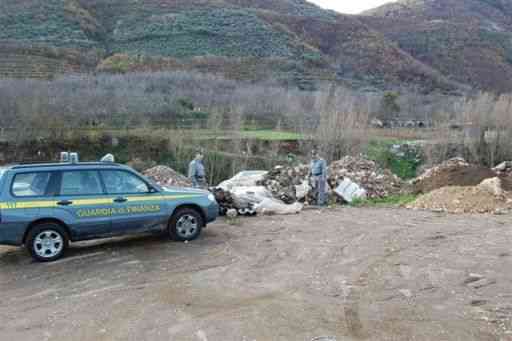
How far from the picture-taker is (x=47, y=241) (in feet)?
26.4

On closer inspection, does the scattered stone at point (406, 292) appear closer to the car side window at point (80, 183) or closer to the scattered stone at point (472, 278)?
the scattered stone at point (472, 278)

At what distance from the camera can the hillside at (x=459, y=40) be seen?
282ft

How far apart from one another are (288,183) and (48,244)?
10.3 metres

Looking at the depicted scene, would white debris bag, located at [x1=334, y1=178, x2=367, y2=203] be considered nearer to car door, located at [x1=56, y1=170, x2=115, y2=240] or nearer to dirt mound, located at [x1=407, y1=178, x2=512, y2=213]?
dirt mound, located at [x1=407, y1=178, x2=512, y2=213]

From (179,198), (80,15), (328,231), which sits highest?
(80,15)

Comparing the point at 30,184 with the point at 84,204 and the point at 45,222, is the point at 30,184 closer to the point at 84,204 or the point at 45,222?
the point at 45,222

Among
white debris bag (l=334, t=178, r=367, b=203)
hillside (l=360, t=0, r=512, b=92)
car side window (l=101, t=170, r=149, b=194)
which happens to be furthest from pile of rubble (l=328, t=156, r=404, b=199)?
hillside (l=360, t=0, r=512, b=92)

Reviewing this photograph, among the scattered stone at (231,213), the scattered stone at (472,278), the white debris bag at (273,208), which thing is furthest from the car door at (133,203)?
the scattered stone at (472,278)

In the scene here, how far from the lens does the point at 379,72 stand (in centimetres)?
7556

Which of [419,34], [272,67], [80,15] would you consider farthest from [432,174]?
[419,34]

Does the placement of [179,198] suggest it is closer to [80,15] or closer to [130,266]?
[130,266]

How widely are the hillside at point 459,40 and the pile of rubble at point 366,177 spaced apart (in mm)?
72428

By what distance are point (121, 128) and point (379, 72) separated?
49.7 meters

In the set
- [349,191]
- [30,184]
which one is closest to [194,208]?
[30,184]
